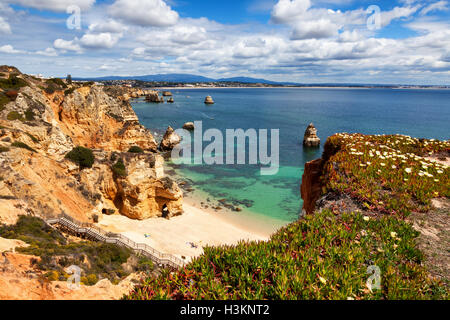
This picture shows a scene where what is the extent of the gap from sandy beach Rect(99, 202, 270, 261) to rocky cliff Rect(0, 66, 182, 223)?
137 cm

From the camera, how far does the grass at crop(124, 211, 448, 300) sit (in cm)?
490

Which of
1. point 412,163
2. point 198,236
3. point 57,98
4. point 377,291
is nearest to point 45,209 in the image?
point 198,236

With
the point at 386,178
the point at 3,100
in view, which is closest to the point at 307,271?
the point at 386,178

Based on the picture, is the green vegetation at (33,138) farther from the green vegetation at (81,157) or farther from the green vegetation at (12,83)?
the green vegetation at (12,83)

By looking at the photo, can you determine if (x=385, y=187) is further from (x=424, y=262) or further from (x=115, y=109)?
(x=115, y=109)

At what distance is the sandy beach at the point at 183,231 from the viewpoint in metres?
21.6

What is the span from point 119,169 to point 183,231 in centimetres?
890

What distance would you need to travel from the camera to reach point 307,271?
526 centimetres

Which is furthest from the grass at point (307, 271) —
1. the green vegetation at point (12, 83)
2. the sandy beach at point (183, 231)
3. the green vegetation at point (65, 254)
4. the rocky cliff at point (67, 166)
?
the green vegetation at point (12, 83)

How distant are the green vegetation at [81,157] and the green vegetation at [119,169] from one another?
2.08 m

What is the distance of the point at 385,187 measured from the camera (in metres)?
9.57

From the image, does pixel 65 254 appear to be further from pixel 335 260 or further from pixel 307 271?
pixel 335 260

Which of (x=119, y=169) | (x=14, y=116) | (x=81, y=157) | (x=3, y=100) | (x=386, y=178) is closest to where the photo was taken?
(x=386, y=178)

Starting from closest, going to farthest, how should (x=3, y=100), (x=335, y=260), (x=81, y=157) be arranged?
(x=335, y=260) → (x=81, y=157) → (x=3, y=100)
